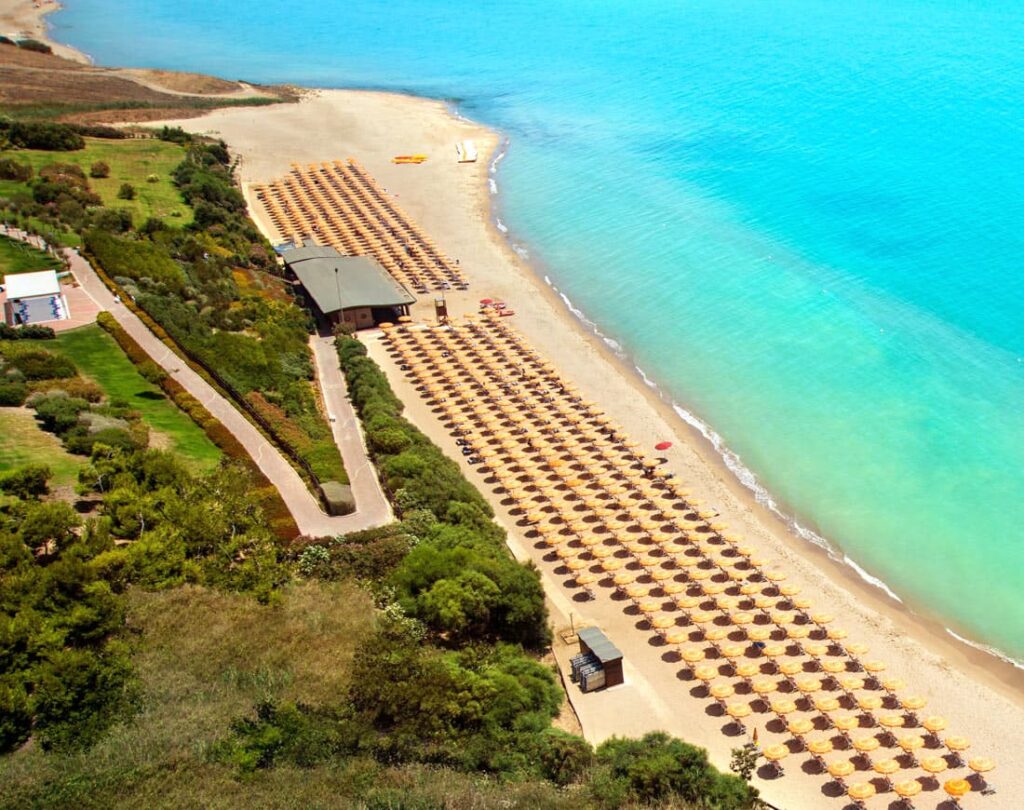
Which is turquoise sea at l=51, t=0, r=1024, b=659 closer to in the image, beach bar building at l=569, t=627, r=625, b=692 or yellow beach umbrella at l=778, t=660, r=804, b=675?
yellow beach umbrella at l=778, t=660, r=804, b=675

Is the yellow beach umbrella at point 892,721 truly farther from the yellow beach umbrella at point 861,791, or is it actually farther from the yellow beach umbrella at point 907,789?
the yellow beach umbrella at point 861,791

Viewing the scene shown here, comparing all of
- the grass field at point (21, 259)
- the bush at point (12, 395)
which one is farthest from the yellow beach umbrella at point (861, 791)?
the grass field at point (21, 259)

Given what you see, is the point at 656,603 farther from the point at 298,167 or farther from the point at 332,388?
the point at 298,167

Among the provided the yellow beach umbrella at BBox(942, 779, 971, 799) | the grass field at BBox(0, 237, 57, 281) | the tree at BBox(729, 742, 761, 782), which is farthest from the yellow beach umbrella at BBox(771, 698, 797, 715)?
the grass field at BBox(0, 237, 57, 281)

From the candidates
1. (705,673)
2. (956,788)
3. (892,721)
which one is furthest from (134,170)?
(956,788)

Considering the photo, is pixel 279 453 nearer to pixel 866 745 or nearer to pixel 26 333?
pixel 26 333

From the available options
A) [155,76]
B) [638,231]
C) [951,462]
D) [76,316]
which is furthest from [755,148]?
[155,76]
